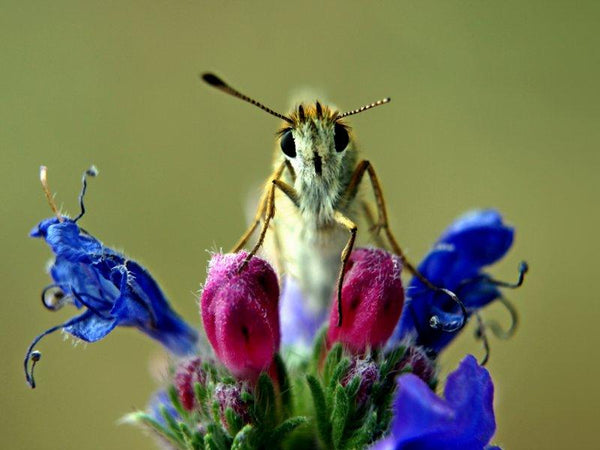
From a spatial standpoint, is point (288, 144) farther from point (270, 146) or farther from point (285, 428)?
point (270, 146)

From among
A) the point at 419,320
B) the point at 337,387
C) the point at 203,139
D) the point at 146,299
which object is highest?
the point at 203,139

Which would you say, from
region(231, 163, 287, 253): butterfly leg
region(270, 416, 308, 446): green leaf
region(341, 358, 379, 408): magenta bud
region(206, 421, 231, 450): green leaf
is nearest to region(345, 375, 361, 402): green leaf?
region(341, 358, 379, 408): magenta bud

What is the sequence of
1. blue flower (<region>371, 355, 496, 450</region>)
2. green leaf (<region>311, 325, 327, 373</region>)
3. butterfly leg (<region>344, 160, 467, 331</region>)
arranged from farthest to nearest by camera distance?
green leaf (<region>311, 325, 327, 373</region>), butterfly leg (<region>344, 160, 467, 331</region>), blue flower (<region>371, 355, 496, 450</region>)

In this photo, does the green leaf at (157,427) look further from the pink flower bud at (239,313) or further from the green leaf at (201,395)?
the pink flower bud at (239,313)

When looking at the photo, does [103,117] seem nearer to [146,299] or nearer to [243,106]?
[243,106]

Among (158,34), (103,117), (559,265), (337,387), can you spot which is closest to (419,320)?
(337,387)

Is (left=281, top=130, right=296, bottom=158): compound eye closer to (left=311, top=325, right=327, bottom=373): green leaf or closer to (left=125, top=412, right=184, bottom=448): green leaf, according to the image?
(left=311, top=325, right=327, bottom=373): green leaf

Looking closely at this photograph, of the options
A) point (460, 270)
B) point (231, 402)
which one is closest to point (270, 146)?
point (460, 270)
